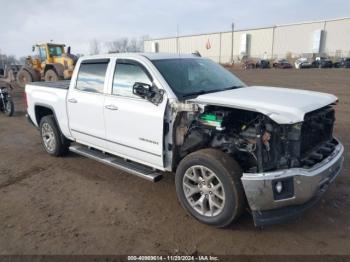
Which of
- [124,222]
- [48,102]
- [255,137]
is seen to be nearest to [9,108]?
[48,102]

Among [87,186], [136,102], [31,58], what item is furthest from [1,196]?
[31,58]

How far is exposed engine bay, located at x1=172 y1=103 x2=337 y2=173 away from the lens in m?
3.21

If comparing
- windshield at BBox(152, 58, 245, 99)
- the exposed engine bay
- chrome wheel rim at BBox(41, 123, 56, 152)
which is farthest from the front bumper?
chrome wheel rim at BBox(41, 123, 56, 152)

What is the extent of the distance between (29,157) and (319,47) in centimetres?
6478

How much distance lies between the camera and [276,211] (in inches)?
128

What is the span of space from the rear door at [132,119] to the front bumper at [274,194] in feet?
4.38

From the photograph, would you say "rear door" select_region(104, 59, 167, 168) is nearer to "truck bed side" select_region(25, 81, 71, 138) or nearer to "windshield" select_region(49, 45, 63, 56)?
"truck bed side" select_region(25, 81, 71, 138)

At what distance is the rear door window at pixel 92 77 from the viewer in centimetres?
489

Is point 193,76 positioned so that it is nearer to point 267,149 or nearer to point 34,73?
point 267,149

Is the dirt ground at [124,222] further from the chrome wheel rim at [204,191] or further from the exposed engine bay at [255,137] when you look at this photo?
the exposed engine bay at [255,137]

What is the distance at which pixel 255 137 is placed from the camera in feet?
10.9

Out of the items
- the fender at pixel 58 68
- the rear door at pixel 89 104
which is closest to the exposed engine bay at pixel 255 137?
the rear door at pixel 89 104

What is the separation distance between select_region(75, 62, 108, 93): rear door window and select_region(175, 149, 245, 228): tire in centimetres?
203

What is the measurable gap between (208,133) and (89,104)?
7.24 feet
